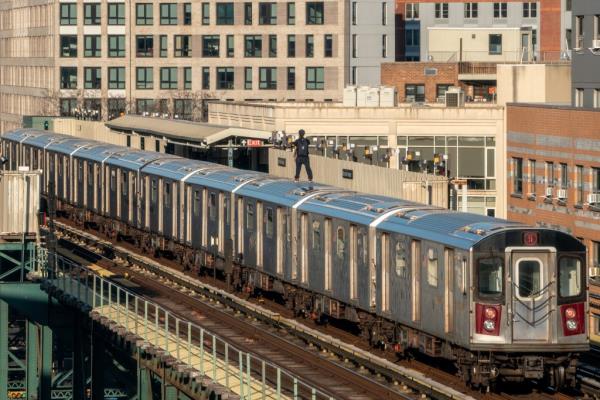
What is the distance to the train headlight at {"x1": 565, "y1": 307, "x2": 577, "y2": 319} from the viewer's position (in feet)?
102

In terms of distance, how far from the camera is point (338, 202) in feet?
129

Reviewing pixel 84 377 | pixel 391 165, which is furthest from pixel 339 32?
pixel 84 377

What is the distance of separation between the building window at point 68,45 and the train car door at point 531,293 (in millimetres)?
106906

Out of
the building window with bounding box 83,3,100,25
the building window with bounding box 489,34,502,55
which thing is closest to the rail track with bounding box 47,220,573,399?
the building window with bounding box 489,34,502,55

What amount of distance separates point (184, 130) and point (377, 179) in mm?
21947

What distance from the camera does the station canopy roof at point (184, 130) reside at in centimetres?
6431

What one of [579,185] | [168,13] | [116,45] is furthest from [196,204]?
[116,45]

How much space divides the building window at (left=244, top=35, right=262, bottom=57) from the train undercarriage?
75.4 m

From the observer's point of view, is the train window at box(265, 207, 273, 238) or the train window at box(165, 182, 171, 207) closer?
the train window at box(265, 207, 273, 238)

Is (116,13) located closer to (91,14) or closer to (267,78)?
(91,14)

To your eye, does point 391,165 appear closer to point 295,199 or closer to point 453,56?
point 295,199

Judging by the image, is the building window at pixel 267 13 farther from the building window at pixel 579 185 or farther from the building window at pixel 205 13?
the building window at pixel 579 185

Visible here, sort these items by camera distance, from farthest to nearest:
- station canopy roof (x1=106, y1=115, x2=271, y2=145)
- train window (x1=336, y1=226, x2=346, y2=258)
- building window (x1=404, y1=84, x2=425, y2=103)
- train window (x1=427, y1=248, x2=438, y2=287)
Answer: building window (x1=404, y1=84, x2=425, y2=103), station canopy roof (x1=106, y1=115, x2=271, y2=145), train window (x1=336, y1=226, x2=346, y2=258), train window (x1=427, y1=248, x2=438, y2=287)

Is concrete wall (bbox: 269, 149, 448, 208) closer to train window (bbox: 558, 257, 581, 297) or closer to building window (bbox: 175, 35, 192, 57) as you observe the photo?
train window (bbox: 558, 257, 581, 297)
